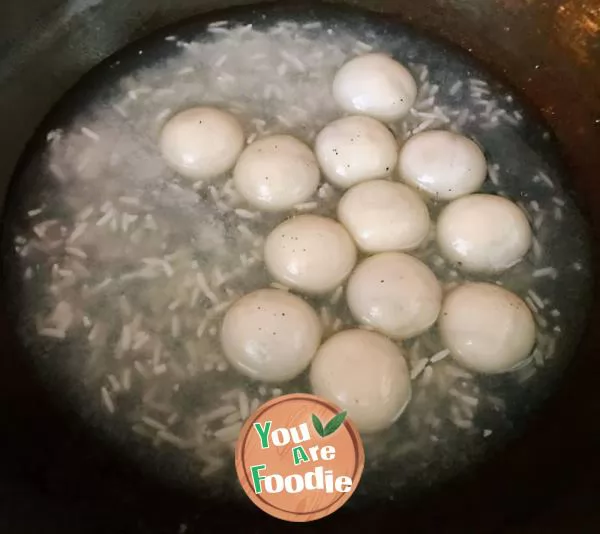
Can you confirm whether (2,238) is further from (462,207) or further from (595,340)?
(595,340)

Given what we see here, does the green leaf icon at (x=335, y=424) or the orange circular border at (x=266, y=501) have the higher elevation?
the green leaf icon at (x=335, y=424)

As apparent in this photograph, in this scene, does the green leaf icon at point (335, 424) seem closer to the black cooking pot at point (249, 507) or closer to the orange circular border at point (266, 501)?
the orange circular border at point (266, 501)

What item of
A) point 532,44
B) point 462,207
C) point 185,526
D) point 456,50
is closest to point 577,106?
point 532,44

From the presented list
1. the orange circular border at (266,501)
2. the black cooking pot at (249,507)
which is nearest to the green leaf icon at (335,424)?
the orange circular border at (266,501)

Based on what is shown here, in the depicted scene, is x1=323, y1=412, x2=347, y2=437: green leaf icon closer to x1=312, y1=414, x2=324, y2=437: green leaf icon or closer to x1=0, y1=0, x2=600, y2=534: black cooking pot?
x1=312, y1=414, x2=324, y2=437: green leaf icon

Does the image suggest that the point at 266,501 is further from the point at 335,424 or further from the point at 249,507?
the point at 335,424

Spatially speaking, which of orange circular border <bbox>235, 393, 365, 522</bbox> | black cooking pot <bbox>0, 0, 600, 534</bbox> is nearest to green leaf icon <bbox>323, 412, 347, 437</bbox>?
orange circular border <bbox>235, 393, 365, 522</bbox>
